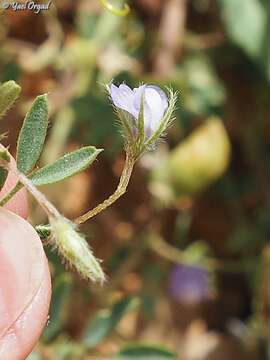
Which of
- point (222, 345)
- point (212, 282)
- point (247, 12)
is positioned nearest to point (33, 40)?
point (247, 12)

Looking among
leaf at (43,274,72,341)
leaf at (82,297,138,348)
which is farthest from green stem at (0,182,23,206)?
leaf at (82,297,138,348)

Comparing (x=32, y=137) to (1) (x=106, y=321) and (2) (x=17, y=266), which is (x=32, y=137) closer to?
(2) (x=17, y=266)

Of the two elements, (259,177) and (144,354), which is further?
(259,177)

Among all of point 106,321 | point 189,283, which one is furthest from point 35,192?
point 189,283

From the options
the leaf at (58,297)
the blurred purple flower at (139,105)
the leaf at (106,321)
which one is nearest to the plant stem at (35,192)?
the blurred purple flower at (139,105)

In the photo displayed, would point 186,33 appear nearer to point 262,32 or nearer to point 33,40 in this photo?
point 262,32

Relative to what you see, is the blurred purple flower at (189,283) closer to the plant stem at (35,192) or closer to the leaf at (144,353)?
the leaf at (144,353)
